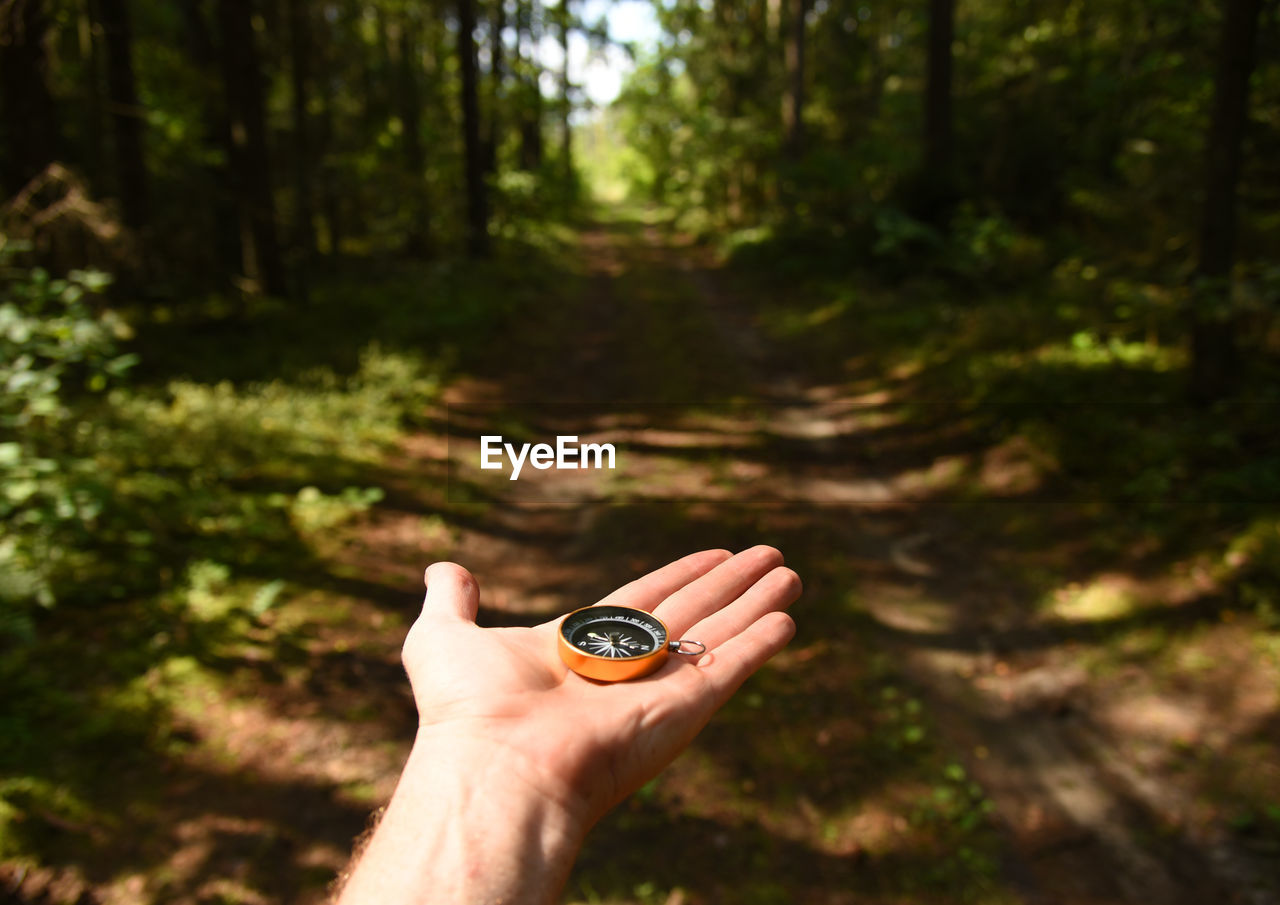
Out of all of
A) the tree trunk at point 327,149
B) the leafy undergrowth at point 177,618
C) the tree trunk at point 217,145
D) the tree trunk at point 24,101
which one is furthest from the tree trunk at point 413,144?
the leafy undergrowth at point 177,618

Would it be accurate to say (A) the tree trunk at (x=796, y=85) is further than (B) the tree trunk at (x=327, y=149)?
Yes

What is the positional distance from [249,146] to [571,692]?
13.2m

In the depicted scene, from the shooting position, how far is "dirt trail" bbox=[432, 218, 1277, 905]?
13.6 feet

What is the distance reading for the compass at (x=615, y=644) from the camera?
2.55 m

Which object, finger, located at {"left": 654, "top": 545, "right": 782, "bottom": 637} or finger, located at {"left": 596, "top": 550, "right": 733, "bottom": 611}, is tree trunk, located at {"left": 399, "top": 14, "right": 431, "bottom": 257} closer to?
finger, located at {"left": 596, "top": 550, "right": 733, "bottom": 611}

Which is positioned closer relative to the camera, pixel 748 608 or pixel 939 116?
pixel 748 608

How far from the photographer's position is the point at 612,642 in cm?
270

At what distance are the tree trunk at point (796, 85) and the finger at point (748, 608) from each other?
72.7ft

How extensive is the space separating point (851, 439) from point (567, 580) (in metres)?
4.48

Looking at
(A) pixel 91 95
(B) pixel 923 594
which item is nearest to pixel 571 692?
(B) pixel 923 594

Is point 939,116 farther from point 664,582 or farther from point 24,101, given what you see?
point 664,582

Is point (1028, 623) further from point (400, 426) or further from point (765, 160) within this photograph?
point (765, 160)

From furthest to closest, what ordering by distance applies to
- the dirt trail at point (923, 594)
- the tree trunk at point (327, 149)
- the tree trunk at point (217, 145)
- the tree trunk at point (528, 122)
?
the tree trunk at point (528, 122) → the tree trunk at point (327, 149) → the tree trunk at point (217, 145) → the dirt trail at point (923, 594)

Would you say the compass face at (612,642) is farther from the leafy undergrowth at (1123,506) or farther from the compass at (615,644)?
the leafy undergrowth at (1123,506)
